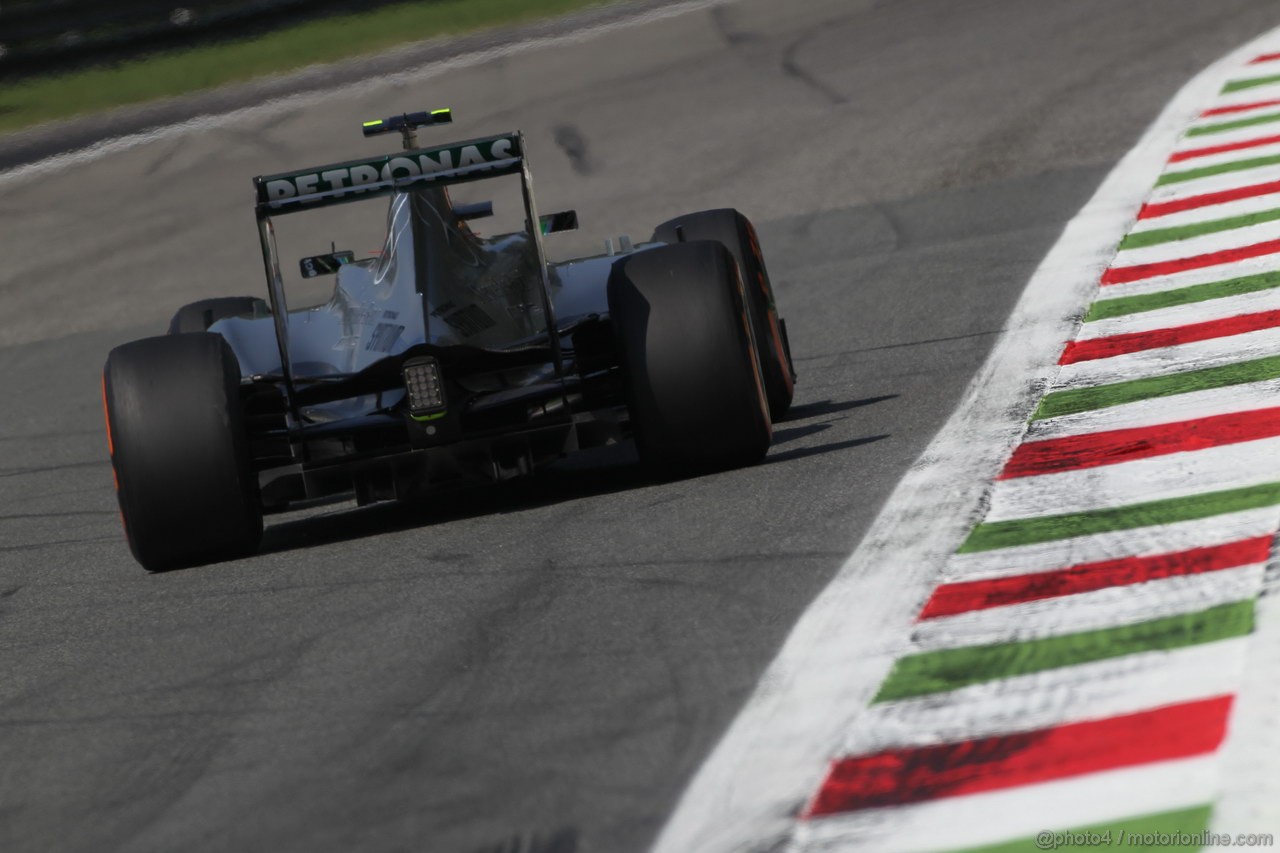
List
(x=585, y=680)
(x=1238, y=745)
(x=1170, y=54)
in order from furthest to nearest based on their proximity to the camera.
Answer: (x=1170, y=54) < (x=585, y=680) < (x=1238, y=745)

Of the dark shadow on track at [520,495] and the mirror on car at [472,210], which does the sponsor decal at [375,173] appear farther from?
the dark shadow on track at [520,495]

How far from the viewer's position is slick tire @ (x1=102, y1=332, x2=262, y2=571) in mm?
6785

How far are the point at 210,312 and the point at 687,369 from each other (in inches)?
123

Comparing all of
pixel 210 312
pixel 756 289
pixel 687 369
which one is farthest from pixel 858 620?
pixel 210 312

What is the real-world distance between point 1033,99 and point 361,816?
45.5 ft

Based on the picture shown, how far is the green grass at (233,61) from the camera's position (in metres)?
20.5

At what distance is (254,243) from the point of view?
17.2 m

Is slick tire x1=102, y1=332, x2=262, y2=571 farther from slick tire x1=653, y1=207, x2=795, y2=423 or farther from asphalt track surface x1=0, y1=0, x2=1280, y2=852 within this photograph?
slick tire x1=653, y1=207, x2=795, y2=423

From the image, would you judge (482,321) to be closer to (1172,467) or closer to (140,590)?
(140,590)

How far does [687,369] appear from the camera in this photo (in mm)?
6852

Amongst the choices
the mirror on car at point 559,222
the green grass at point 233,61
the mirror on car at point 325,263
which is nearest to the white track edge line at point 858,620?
the mirror on car at point 559,222

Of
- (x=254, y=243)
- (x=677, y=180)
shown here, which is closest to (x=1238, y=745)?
(x=677, y=180)

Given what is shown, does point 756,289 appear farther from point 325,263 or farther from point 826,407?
point 325,263

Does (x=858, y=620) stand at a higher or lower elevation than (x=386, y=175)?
lower
